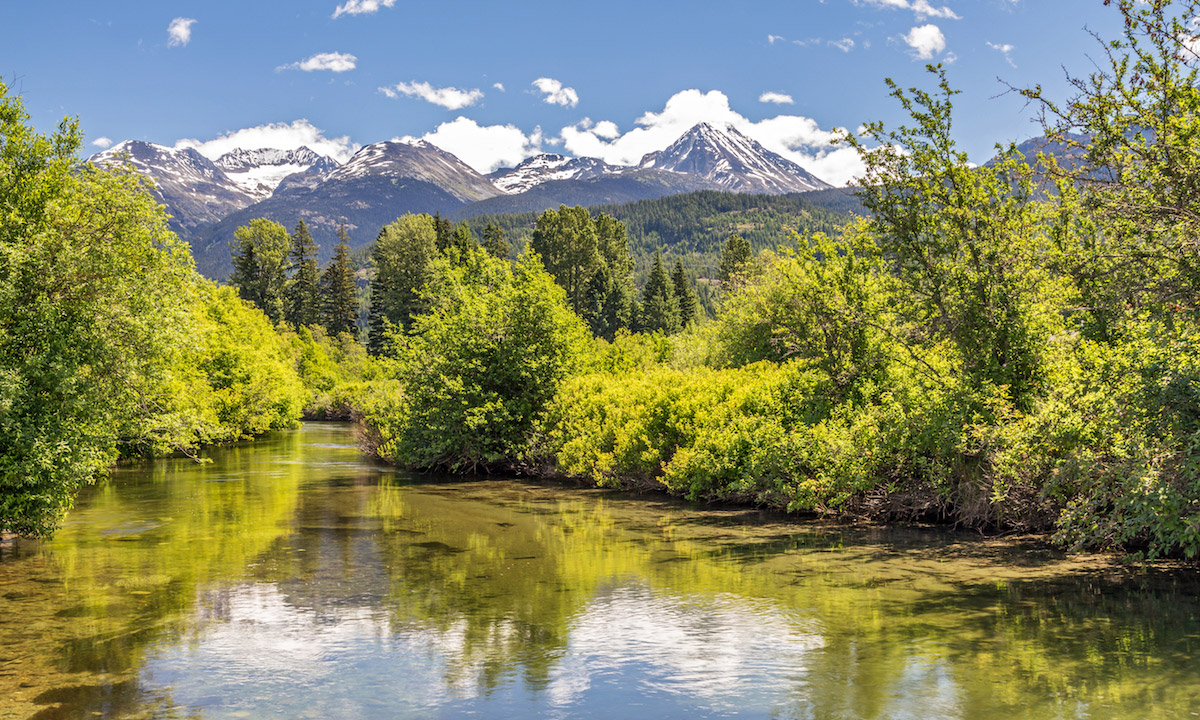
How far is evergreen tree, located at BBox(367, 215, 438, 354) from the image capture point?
82750mm

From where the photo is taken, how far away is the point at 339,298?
9850 cm

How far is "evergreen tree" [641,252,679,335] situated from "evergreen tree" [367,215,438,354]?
24.3 meters

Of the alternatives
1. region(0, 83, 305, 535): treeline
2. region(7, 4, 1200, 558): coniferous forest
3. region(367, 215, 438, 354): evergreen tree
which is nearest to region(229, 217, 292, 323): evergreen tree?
region(367, 215, 438, 354): evergreen tree

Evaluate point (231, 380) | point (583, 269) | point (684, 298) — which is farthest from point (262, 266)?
point (231, 380)

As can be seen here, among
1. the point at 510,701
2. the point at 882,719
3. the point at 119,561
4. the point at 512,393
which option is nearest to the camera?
the point at 882,719

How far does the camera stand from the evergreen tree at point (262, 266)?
9450cm

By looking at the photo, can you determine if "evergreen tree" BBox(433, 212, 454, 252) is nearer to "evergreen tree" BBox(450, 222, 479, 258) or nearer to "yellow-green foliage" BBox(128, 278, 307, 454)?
"evergreen tree" BBox(450, 222, 479, 258)

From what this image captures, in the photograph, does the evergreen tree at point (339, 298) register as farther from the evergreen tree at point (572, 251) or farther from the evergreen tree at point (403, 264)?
the evergreen tree at point (572, 251)

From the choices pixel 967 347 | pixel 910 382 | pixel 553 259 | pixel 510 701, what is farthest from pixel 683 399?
pixel 553 259

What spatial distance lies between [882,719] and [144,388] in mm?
20087

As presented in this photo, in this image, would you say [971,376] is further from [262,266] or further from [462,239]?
[262,266]

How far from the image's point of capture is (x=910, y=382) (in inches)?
827

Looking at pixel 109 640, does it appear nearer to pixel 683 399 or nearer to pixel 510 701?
pixel 510 701

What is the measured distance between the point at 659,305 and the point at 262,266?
45.1 m
